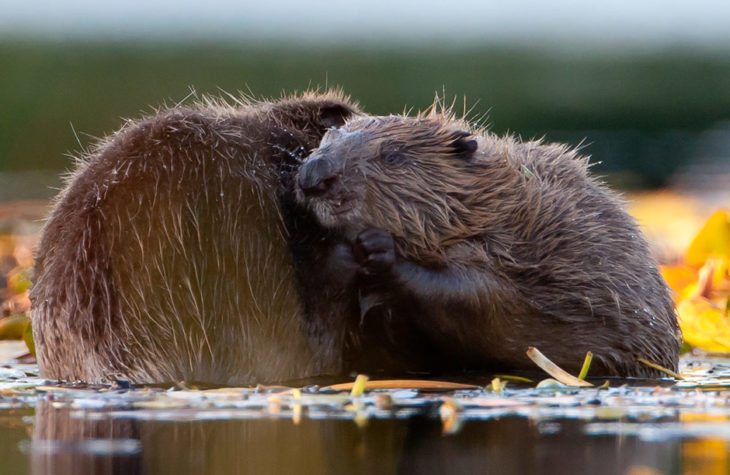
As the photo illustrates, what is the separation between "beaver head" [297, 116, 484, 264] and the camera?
418cm

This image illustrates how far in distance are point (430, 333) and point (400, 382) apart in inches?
10.1

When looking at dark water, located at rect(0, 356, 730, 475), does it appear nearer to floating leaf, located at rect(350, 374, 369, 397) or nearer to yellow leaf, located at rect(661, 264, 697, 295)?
floating leaf, located at rect(350, 374, 369, 397)

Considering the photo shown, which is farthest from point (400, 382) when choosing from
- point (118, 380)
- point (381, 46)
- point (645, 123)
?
point (381, 46)

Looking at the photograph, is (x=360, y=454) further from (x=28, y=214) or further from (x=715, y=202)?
(x=715, y=202)

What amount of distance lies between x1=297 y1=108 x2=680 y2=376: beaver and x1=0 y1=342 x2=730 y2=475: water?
0.80ft

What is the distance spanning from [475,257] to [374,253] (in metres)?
0.33

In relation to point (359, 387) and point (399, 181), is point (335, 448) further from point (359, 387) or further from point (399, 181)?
point (399, 181)

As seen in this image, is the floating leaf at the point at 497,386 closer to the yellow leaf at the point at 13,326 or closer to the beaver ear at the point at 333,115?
the beaver ear at the point at 333,115

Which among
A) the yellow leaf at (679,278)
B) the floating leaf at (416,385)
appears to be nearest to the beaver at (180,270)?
the floating leaf at (416,385)

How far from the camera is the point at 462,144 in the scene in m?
4.46

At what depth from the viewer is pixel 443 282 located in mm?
4117

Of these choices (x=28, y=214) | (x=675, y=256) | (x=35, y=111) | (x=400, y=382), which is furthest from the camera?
(x=35, y=111)

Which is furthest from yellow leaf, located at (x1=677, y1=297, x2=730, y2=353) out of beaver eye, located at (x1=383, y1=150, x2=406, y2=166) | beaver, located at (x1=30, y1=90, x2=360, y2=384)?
beaver, located at (x1=30, y1=90, x2=360, y2=384)

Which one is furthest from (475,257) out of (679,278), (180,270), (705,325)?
(679,278)
